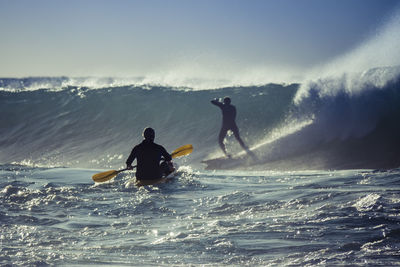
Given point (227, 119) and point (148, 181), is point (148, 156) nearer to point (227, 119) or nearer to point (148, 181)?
point (148, 181)

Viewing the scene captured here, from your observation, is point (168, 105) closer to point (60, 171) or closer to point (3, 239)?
point (60, 171)

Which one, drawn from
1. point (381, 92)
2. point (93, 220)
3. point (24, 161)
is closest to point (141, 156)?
point (93, 220)

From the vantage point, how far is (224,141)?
1443cm

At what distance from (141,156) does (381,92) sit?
29.1 ft

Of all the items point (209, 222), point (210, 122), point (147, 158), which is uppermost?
point (210, 122)

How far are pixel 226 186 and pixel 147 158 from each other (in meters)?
1.36

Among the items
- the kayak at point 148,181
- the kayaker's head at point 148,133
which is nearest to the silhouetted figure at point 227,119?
the kayak at point 148,181

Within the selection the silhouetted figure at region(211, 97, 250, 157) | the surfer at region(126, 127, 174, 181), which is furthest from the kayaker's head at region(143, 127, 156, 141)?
the silhouetted figure at region(211, 97, 250, 157)

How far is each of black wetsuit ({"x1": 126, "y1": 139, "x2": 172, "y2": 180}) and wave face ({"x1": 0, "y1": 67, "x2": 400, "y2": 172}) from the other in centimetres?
350

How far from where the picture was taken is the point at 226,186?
327 inches

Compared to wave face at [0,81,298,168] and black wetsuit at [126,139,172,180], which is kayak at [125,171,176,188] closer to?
black wetsuit at [126,139,172,180]

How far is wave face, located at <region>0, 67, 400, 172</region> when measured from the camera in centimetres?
1253

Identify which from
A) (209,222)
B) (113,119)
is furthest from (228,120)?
(209,222)

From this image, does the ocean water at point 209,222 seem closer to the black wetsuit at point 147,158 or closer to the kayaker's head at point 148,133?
the black wetsuit at point 147,158
